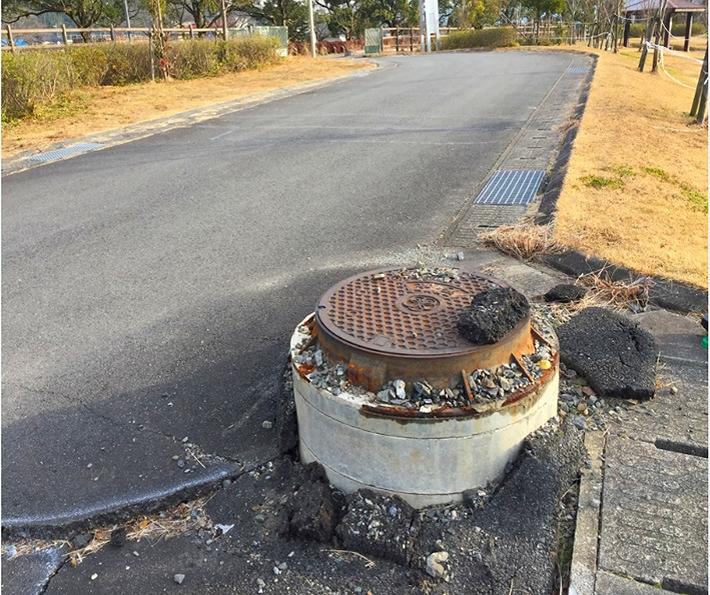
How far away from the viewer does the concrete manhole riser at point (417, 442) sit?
2.22 metres

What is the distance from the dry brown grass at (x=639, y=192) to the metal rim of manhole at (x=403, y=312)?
187 centimetres

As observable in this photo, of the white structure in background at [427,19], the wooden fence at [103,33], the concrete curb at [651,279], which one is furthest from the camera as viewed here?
the white structure in background at [427,19]

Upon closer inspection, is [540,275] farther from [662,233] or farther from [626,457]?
[626,457]

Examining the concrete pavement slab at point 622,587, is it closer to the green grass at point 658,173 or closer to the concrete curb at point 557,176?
the concrete curb at point 557,176

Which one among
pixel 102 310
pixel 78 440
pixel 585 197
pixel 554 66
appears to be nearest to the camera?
pixel 78 440

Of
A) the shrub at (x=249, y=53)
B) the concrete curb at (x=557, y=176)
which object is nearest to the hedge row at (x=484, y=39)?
the shrub at (x=249, y=53)

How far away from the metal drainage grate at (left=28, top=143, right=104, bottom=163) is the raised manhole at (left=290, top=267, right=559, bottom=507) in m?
7.96

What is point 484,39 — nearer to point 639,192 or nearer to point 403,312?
point 639,192

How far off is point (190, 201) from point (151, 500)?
15.0 feet

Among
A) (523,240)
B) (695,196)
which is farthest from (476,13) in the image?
(523,240)

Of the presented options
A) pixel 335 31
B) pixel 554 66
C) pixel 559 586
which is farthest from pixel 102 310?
pixel 335 31

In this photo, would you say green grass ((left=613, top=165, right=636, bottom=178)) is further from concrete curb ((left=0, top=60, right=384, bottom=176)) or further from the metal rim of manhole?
concrete curb ((left=0, top=60, right=384, bottom=176))

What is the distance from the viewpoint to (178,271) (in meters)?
4.88

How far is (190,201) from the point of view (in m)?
6.66
